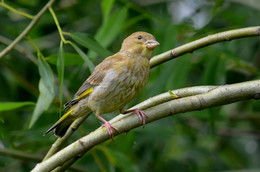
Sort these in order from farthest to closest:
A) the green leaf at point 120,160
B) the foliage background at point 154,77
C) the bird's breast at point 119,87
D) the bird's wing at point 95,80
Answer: the foliage background at point 154,77
the green leaf at point 120,160
the bird's wing at point 95,80
the bird's breast at point 119,87

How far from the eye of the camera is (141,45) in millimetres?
4324

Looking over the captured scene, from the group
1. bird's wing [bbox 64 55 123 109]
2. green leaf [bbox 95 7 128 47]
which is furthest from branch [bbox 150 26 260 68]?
green leaf [bbox 95 7 128 47]

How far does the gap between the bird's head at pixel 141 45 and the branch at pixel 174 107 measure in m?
1.26

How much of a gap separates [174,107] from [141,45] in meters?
1.50

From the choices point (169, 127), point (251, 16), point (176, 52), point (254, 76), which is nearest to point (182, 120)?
point (169, 127)

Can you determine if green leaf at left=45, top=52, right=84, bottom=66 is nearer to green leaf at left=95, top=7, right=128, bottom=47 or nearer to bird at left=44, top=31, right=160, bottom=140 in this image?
bird at left=44, top=31, right=160, bottom=140

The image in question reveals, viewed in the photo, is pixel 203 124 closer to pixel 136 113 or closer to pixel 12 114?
pixel 12 114

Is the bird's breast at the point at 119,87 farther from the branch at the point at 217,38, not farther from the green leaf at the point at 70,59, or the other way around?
the branch at the point at 217,38

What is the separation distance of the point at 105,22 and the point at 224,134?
280 cm

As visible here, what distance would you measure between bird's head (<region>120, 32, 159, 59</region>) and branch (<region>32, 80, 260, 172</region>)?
1263 millimetres

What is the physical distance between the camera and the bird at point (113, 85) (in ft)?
13.0

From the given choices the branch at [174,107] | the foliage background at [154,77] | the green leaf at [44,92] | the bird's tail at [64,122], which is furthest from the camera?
the foliage background at [154,77]

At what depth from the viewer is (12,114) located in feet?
18.8

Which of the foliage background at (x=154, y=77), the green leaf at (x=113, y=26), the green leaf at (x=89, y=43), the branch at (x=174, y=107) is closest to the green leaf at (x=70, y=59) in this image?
the foliage background at (x=154, y=77)
